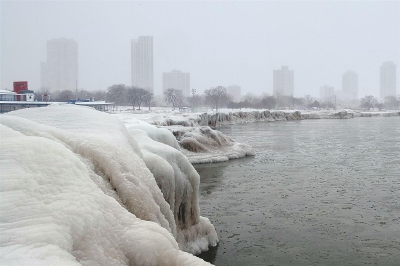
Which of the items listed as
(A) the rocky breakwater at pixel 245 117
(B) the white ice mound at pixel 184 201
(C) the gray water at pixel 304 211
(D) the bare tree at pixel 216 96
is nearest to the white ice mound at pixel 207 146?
(C) the gray water at pixel 304 211

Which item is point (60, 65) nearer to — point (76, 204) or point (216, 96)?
point (216, 96)

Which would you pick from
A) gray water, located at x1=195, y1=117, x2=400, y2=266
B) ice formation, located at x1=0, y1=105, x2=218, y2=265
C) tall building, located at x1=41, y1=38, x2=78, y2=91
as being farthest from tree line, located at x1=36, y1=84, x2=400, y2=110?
ice formation, located at x1=0, y1=105, x2=218, y2=265

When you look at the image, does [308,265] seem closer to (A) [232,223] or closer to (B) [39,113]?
(A) [232,223]

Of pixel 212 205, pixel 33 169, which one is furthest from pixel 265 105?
pixel 33 169

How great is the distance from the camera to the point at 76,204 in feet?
12.2

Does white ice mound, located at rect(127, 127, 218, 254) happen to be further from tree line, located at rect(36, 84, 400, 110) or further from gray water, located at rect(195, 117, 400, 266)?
tree line, located at rect(36, 84, 400, 110)

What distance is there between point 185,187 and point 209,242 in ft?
5.17

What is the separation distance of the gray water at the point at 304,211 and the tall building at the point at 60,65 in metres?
150

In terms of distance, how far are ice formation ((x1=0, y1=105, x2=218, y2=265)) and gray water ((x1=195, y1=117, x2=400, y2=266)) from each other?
4482 mm

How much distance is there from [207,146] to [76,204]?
24.6 meters

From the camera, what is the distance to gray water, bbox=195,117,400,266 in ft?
31.5

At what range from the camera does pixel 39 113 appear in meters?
7.64

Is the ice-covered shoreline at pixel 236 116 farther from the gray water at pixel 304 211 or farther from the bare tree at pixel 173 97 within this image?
the bare tree at pixel 173 97

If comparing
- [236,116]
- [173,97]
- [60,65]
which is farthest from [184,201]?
[60,65]
